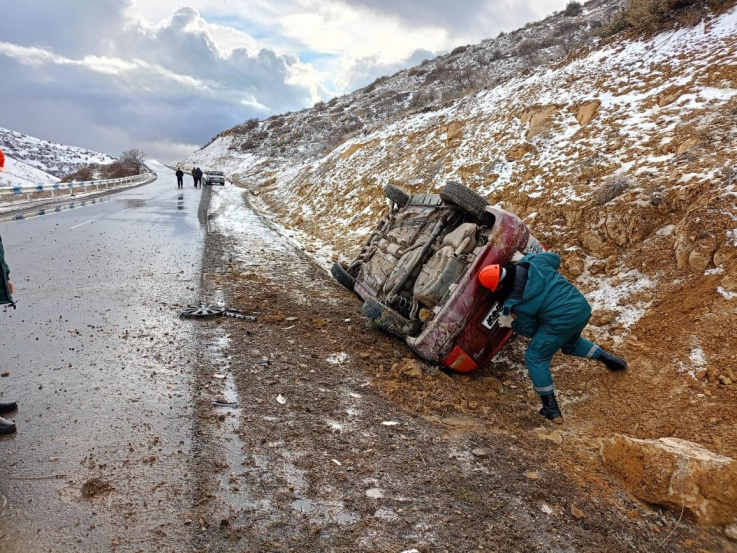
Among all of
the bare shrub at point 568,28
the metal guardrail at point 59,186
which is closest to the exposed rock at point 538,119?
the bare shrub at point 568,28

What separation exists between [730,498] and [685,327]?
2053 millimetres

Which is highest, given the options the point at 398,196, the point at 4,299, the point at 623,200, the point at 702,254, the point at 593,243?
the point at 623,200

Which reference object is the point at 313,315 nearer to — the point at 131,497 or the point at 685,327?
the point at 131,497

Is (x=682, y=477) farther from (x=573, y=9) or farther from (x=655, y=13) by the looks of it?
(x=573, y=9)

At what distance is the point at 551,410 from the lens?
3.77 metres

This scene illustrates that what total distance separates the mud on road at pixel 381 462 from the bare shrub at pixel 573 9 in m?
32.0

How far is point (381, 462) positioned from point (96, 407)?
7.31 ft

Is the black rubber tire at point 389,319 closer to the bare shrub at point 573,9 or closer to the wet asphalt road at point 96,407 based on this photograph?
the wet asphalt road at point 96,407

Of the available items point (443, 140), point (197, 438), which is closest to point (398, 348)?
point (197, 438)

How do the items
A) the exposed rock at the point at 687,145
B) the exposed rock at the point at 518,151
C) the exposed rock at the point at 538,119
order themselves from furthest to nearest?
the exposed rock at the point at 538,119 < the exposed rock at the point at 518,151 < the exposed rock at the point at 687,145

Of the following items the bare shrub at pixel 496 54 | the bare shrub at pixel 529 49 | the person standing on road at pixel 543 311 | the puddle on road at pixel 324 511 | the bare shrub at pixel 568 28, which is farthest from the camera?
the bare shrub at pixel 496 54

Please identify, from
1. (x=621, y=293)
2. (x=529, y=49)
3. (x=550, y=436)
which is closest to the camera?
(x=550, y=436)

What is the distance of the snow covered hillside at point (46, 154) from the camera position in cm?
11506

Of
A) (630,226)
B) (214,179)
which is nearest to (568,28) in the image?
(630,226)
